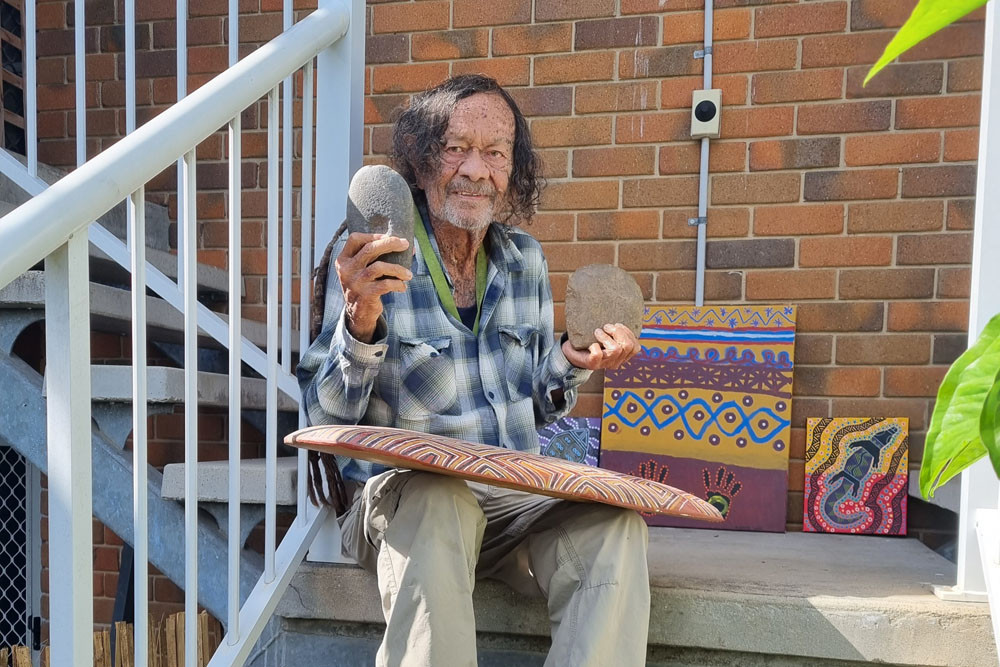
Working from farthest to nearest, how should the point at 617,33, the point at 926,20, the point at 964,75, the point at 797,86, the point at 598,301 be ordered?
the point at 617,33 < the point at 797,86 < the point at 964,75 < the point at 598,301 < the point at 926,20

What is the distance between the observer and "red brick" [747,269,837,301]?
2.32 metres

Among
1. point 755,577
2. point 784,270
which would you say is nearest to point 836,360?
point 784,270

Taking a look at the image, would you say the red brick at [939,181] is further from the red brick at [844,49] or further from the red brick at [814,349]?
the red brick at [814,349]

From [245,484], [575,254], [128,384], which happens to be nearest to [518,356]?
[245,484]

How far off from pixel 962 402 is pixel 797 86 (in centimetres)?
204

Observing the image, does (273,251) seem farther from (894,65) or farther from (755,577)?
(894,65)

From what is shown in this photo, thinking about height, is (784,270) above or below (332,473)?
above

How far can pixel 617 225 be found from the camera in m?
2.46

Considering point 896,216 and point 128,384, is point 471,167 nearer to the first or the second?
point 128,384

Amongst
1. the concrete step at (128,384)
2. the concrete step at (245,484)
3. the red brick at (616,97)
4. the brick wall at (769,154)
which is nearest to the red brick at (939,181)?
the brick wall at (769,154)

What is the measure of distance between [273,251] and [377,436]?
0.48 metres

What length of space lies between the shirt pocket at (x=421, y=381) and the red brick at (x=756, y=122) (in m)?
1.28

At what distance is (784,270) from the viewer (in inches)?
92.5

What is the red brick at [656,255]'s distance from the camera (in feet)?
7.89
